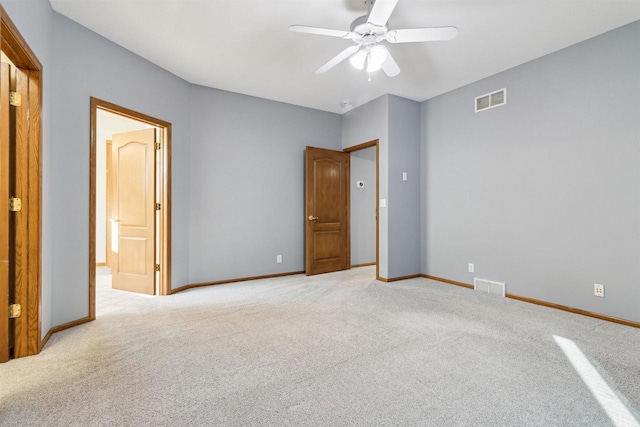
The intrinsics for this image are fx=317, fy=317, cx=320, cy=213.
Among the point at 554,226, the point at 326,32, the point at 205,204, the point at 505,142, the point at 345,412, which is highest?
the point at 326,32

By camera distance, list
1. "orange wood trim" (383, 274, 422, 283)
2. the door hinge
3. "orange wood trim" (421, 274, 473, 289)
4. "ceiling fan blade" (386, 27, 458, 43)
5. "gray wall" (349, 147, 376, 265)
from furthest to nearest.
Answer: "gray wall" (349, 147, 376, 265) < "orange wood trim" (383, 274, 422, 283) < "orange wood trim" (421, 274, 473, 289) < "ceiling fan blade" (386, 27, 458, 43) < the door hinge

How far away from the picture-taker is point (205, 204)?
14.3 feet

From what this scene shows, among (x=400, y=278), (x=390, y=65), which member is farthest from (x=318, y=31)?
(x=400, y=278)

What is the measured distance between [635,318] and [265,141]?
15.3 feet

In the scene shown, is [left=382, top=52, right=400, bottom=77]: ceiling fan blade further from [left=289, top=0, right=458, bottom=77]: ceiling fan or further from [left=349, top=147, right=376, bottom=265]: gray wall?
[left=349, top=147, right=376, bottom=265]: gray wall

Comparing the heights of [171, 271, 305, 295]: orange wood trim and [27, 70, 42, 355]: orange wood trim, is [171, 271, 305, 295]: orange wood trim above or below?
below

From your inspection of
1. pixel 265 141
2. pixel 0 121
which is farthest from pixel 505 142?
pixel 0 121

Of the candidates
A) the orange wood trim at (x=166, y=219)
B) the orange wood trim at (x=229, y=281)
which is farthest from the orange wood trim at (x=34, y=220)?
the orange wood trim at (x=229, y=281)

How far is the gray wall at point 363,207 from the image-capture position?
5.89 metres

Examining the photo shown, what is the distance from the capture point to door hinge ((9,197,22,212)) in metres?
2.16

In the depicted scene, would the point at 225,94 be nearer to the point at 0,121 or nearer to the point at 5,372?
the point at 0,121

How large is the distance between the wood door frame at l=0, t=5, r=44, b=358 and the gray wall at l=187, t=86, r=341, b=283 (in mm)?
1983

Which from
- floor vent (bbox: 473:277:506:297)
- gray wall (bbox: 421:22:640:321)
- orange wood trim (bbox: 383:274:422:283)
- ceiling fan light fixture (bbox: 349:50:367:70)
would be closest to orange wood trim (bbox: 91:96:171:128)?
ceiling fan light fixture (bbox: 349:50:367:70)

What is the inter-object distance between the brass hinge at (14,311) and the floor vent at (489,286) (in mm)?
4598
